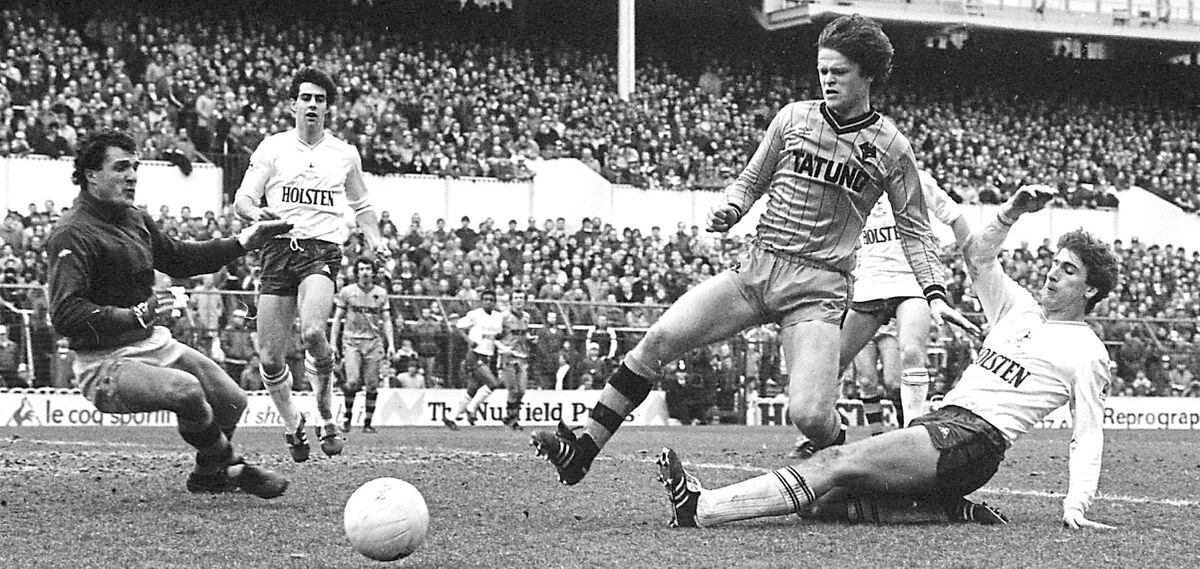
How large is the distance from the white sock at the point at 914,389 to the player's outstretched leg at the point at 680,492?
545cm

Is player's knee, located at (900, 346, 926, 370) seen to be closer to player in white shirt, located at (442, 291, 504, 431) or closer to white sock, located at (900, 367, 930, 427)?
white sock, located at (900, 367, 930, 427)

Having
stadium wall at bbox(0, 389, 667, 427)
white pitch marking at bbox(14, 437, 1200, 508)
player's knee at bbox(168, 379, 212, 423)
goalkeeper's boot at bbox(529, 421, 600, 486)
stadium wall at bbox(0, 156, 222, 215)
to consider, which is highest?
stadium wall at bbox(0, 156, 222, 215)

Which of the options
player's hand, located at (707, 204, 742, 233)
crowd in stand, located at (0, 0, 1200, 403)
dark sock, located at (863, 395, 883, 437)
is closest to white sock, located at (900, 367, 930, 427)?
dark sock, located at (863, 395, 883, 437)

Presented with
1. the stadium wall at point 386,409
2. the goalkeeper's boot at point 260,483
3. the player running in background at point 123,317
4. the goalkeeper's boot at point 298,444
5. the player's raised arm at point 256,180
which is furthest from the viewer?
the stadium wall at point 386,409

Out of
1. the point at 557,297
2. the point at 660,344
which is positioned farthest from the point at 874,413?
the point at 557,297

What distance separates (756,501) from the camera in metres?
6.61

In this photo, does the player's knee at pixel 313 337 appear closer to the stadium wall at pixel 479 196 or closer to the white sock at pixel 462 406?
the white sock at pixel 462 406

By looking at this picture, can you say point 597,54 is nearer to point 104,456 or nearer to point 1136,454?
point 1136,454

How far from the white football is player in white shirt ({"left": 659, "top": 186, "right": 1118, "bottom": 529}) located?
51.3 inches

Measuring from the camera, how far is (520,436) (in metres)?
17.6

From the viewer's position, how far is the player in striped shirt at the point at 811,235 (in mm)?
7078

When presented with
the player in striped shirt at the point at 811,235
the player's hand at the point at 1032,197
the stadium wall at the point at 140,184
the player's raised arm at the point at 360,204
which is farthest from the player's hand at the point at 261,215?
the stadium wall at the point at 140,184

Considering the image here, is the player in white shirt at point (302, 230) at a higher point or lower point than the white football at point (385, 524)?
higher

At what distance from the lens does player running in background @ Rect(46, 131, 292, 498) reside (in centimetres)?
737
